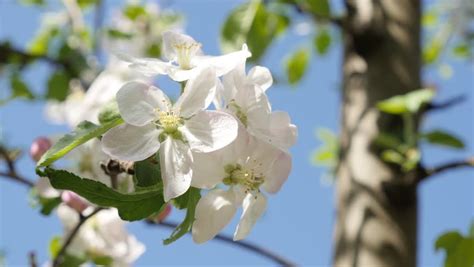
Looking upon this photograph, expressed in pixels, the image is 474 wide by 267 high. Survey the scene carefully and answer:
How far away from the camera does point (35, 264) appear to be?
0.73 m

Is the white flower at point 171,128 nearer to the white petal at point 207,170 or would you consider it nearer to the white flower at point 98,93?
the white petal at point 207,170

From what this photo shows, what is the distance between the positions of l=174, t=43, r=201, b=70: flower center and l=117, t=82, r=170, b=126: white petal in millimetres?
50

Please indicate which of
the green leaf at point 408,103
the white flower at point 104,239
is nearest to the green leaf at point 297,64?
the green leaf at point 408,103

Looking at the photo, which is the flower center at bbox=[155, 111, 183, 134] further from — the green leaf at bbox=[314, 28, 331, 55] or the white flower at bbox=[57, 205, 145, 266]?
the green leaf at bbox=[314, 28, 331, 55]

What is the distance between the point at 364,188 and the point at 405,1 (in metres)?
0.46

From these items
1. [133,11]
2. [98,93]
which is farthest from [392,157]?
[133,11]

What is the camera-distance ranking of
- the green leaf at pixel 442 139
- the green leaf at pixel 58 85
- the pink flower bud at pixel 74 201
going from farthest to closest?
the green leaf at pixel 58 85, the green leaf at pixel 442 139, the pink flower bud at pixel 74 201

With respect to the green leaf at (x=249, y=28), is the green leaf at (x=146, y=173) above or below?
below

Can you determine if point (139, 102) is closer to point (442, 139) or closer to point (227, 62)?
point (227, 62)

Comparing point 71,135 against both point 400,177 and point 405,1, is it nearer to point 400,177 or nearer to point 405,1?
point 400,177

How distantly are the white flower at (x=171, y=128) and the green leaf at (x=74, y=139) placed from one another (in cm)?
1

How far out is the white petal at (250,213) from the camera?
1.92 ft

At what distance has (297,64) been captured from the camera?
188 centimetres

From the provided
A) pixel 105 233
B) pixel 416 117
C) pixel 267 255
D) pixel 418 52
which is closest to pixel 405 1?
pixel 418 52
